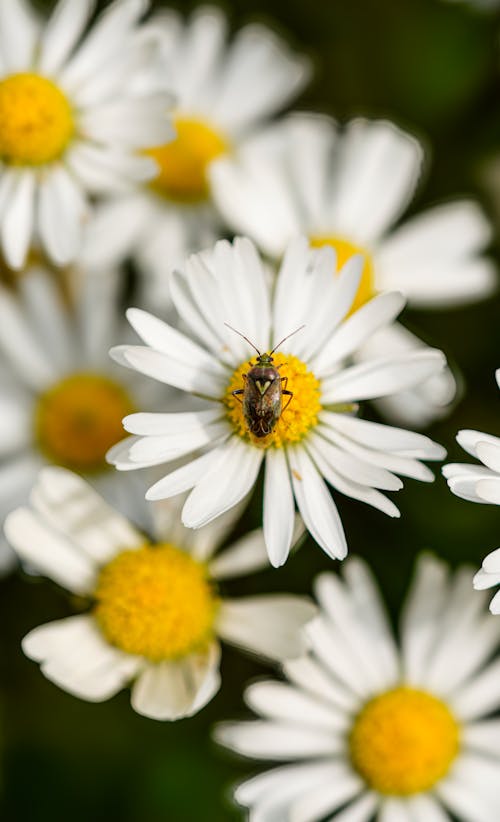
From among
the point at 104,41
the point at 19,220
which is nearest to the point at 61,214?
the point at 19,220

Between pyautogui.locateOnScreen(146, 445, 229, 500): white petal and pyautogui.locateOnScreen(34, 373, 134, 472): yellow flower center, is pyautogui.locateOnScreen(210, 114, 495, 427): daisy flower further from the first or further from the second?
pyautogui.locateOnScreen(146, 445, 229, 500): white petal

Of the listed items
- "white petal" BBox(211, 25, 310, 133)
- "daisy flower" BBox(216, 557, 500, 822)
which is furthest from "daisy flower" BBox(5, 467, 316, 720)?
"white petal" BBox(211, 25, 310, 133)

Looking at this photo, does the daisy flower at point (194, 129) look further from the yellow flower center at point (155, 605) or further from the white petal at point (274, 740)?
the white petal at point (274, 740)

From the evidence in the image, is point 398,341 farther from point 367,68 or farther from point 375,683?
point 367,68

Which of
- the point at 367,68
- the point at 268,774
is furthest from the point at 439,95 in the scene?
the point at 268,774

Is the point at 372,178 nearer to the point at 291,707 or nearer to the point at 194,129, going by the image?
the point at 194,129

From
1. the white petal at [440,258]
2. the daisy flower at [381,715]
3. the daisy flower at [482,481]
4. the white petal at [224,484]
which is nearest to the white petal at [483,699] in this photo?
the daisy flower at [381,715]
